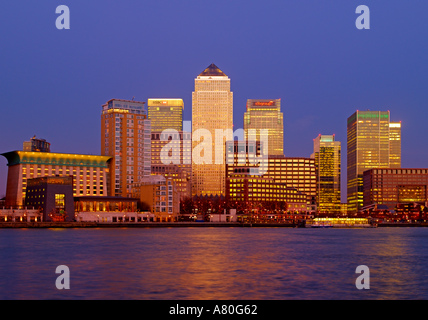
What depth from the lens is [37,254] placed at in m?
81.2

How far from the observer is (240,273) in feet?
195

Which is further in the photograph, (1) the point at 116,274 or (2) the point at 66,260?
(2) the point at 66,260

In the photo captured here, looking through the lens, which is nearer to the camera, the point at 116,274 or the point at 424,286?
the point at 424,286
